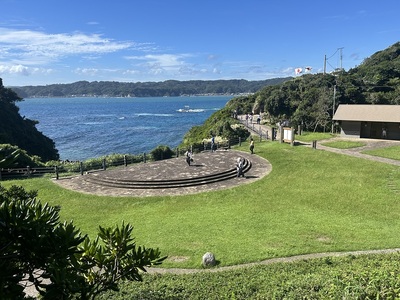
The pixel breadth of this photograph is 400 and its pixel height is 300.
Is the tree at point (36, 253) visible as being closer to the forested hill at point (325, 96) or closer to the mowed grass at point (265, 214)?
the mowed grass at point (265, 214)

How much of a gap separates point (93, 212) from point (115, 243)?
507 inches

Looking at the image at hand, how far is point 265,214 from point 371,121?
22982mm

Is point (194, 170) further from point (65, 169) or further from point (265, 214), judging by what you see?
point (65, 169)

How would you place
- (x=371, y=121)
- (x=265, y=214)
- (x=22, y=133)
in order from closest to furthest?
(x=265, y=214), (x=371, y=121), (x=22, y=133)

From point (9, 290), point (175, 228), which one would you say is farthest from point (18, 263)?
point (175, 228)

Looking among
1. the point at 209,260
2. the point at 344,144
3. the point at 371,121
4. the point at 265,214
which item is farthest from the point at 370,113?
the point at 209,260

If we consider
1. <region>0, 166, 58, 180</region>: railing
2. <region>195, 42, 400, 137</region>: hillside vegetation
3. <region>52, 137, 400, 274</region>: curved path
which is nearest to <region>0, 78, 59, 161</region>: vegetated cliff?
<region>0, 166, 58, 180</region>: railing

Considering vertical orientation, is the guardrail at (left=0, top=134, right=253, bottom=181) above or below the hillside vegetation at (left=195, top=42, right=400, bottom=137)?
below

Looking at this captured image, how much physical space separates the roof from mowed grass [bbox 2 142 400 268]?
10883 millimetres

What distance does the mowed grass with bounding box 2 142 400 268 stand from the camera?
1197 cm

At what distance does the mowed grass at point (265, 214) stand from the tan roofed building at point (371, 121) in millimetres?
10979

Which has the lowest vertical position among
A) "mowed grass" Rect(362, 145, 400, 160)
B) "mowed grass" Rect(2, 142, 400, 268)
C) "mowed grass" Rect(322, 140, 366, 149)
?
"mowed grass" Rect(2, 142, 400, 268)

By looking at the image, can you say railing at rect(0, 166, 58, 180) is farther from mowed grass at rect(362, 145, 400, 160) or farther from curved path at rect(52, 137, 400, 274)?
mowed grass at rect(362, 145, 400, 160)

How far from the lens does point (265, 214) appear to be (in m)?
15.4
